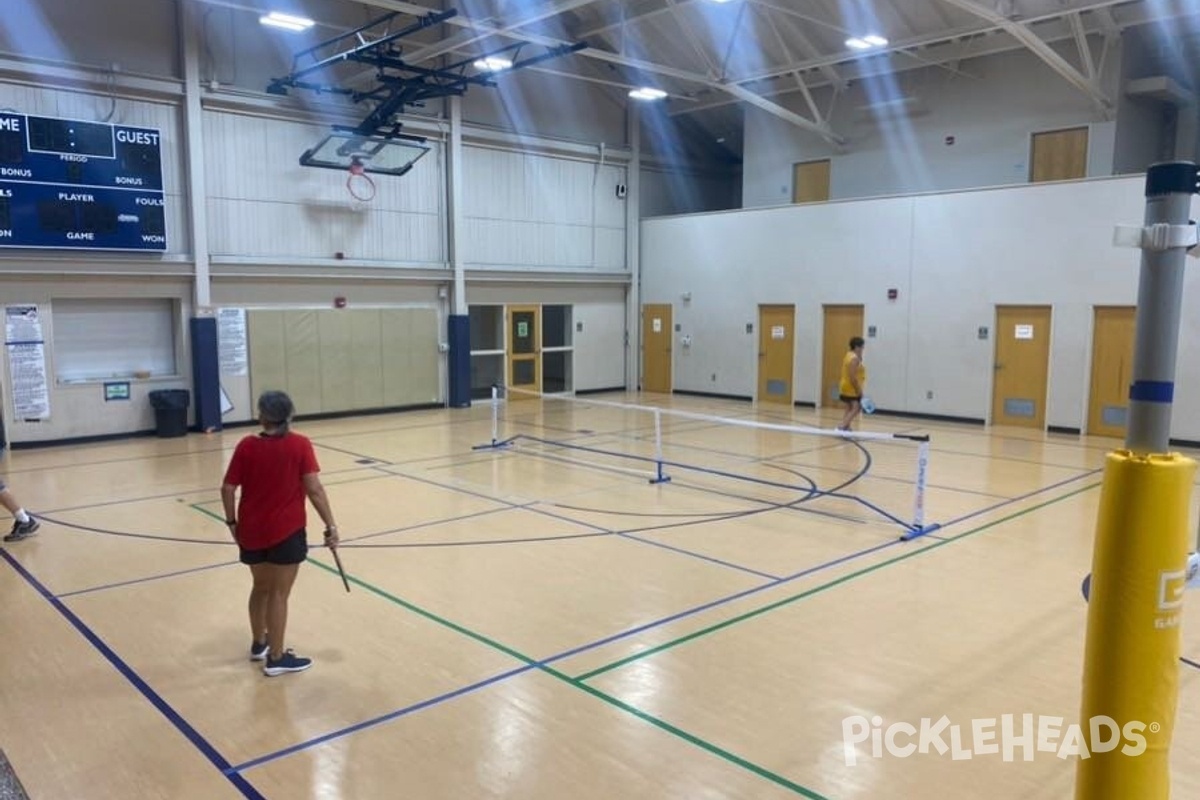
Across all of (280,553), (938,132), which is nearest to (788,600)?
(280,553)

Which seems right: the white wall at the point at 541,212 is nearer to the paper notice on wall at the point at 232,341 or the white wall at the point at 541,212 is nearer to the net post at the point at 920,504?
the paper notice on wall at the point at 232,341

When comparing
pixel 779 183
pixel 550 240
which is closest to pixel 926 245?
pixel 779 183

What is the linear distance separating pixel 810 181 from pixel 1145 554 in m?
19.3

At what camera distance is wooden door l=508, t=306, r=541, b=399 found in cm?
2009

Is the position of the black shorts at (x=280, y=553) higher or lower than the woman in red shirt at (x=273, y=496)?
lower

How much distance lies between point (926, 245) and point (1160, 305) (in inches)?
609

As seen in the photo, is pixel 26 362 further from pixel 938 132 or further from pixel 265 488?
pixel 938 132

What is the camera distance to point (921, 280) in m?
17.0

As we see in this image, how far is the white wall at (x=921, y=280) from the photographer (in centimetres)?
1467

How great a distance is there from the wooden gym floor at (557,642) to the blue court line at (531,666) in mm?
23

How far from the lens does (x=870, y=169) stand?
1950 centimetres

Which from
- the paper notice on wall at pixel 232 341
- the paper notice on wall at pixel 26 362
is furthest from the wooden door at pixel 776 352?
the paper notice on wall at pixel 26 362

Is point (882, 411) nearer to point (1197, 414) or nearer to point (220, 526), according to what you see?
point (1197, 414)

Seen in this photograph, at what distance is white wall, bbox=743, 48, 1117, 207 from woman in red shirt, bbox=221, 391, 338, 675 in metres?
16.1
